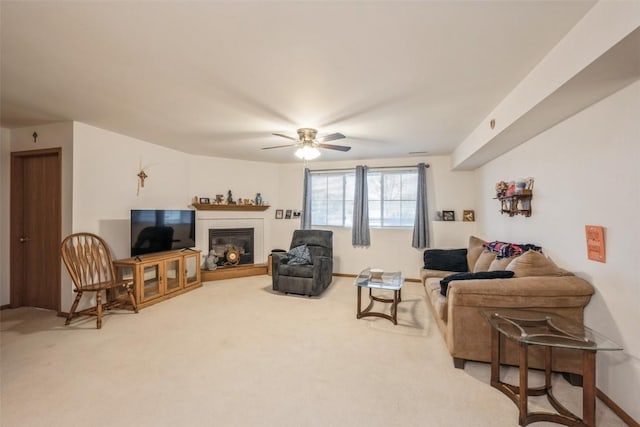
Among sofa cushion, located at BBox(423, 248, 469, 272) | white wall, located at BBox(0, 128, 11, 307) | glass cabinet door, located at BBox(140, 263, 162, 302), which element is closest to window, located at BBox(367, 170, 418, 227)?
sofa cushion, located at BBox(423, 248, 469, 272)

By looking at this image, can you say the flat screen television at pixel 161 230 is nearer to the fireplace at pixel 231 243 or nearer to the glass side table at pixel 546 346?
the fireplace at pixel 231 243

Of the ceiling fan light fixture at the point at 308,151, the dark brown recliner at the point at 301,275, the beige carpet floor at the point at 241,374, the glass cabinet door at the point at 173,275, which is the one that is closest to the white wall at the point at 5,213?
the beige carpet floor at the point at 241,374

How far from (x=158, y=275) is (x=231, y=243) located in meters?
1.71

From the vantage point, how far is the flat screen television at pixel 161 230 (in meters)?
3.81

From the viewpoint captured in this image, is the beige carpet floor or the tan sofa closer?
the beige carpet floor

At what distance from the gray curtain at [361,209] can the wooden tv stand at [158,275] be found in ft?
9.68

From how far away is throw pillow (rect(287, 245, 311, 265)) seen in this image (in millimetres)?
4312

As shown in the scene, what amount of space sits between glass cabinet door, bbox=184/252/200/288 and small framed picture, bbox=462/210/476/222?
479 cm

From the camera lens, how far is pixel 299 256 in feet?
14.5

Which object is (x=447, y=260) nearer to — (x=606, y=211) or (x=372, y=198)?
(x=372, y=198)

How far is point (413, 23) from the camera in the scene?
153cm

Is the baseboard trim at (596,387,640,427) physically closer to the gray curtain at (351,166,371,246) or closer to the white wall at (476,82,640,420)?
the white wall at (476,82,640,420)

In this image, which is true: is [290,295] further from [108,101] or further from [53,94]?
[53,94]

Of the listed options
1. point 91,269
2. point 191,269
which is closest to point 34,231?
point 91,269
